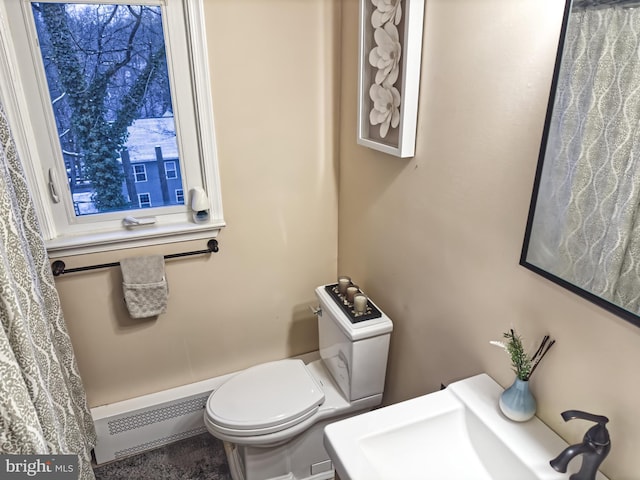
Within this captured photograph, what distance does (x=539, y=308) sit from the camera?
110 cm

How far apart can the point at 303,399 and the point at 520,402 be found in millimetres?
861

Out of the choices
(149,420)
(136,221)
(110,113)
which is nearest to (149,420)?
(149,420)

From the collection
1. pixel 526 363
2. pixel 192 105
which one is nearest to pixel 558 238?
pixel 526 363

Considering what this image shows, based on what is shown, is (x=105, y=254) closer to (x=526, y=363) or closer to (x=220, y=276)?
(x=220, y=276)

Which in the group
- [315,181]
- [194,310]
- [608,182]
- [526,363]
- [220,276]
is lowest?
[194,310]

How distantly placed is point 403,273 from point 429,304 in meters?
0.18

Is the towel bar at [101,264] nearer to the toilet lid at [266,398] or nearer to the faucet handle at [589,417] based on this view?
the toilet lid at [266,398]

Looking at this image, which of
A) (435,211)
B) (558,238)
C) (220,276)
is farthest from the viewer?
(220,276)

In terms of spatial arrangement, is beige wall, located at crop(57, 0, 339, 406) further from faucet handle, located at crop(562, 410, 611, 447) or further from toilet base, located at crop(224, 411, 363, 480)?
faucet handle, located at crop(562, 410, 611, 447)

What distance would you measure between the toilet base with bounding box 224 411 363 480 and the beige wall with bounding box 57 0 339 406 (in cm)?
54

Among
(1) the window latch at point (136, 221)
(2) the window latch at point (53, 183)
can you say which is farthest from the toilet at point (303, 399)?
(2) the window latch at point (53, 183)

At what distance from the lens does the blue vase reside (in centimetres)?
111

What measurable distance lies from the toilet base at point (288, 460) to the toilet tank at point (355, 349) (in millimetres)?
192

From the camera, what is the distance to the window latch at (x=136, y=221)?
181cm
